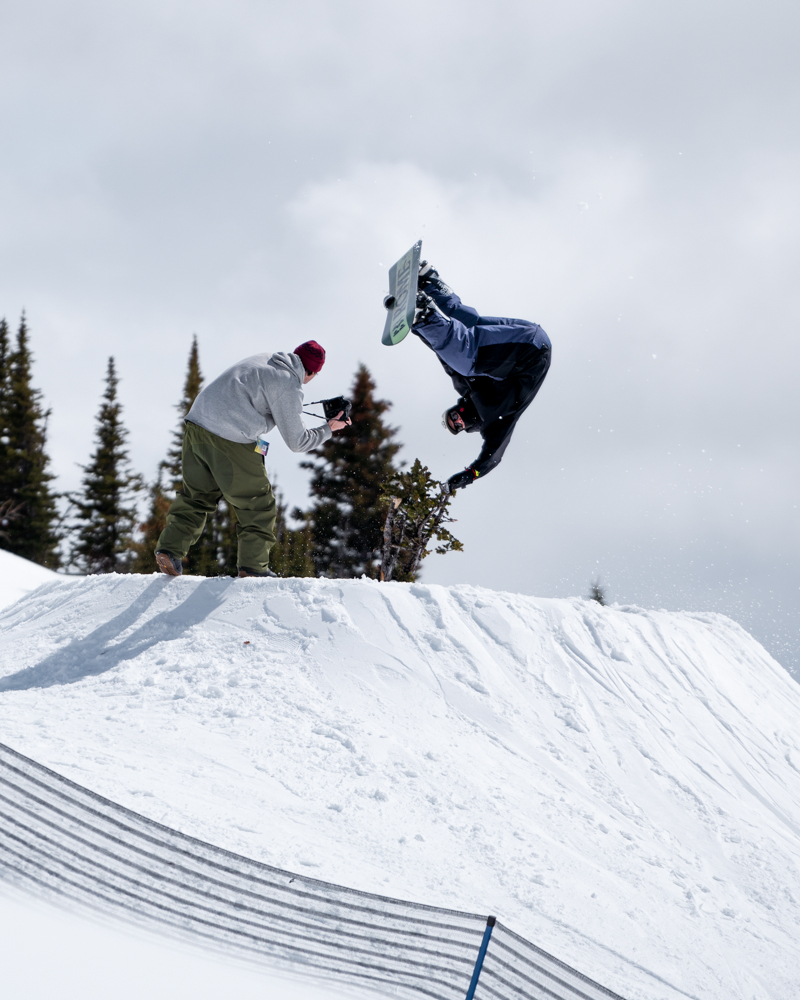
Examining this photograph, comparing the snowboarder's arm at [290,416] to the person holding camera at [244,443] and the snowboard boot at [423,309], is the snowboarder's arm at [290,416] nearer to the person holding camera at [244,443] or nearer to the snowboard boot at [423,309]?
the person holding camera at [244,443]

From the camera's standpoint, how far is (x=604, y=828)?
3.51 meters

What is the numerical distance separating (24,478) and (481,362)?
1137 inches

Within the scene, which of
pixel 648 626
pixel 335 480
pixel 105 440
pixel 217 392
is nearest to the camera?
pixel 217 392

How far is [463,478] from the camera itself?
563 cm

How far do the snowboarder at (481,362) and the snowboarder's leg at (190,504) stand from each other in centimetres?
192

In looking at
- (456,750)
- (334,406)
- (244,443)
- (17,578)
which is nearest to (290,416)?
(244,443)

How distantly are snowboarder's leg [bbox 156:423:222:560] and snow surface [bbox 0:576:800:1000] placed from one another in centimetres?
32

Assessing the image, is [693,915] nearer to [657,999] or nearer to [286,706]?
[657,999]

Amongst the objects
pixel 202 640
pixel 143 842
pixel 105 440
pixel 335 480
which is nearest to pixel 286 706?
pixel 202 640

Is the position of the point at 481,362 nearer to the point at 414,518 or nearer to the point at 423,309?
the point at 423,309

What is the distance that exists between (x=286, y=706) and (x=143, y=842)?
5.55 ft

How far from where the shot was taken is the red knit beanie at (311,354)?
5.06 meters

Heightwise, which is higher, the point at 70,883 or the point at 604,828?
the point at 70,883

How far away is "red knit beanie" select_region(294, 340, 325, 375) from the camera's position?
5.06 m
